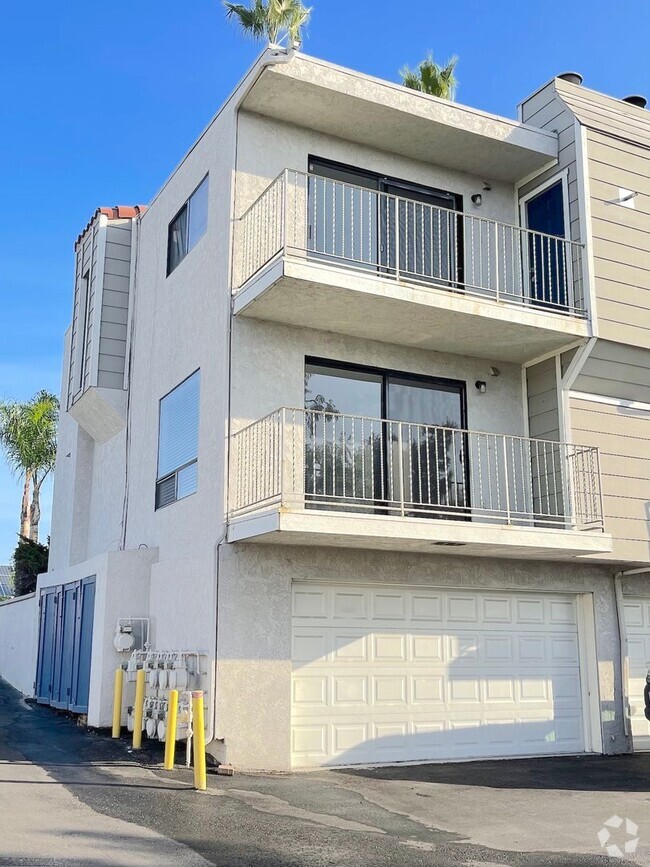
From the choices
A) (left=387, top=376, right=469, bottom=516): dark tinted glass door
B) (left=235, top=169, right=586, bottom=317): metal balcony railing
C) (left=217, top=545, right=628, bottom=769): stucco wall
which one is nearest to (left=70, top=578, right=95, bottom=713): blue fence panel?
(left=217, top=545, right=628, bottom=769): stucco wall

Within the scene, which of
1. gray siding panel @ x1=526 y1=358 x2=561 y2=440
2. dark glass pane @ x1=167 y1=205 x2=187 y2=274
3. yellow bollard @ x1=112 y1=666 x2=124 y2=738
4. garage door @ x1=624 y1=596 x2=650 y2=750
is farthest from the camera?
dark glass pane @ x1=167 y1=205 x2=187 y2=274

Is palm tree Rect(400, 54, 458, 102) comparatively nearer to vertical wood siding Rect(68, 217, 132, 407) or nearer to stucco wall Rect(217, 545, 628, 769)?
vertical wood siding Rect(68, 217, 132, 407)

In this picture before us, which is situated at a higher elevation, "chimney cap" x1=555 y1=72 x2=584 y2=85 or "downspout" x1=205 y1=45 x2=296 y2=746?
"chimney cap" x1=555 y1=72 x2=584 y2=85

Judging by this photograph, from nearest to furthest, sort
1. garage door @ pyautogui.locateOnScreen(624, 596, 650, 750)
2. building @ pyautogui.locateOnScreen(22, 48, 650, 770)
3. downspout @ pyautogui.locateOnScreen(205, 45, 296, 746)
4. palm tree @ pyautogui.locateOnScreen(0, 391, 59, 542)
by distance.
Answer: downspout @ pyautogui.locateOnScreen(205, 45, 296, 746) → building @ pyautogui.locateOnScreen(22, 48, 650, 770) → garage door @ pyautogui.locateOnScreen(624, 596, 650, 750) → palm tree @ pyautogui.locateOnScreen(0, 391, 59, 542)

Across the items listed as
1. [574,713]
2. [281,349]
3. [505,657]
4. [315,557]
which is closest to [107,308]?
[281,349]

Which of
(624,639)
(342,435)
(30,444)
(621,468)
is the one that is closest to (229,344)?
(342,435)

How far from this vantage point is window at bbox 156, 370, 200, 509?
12578 mm

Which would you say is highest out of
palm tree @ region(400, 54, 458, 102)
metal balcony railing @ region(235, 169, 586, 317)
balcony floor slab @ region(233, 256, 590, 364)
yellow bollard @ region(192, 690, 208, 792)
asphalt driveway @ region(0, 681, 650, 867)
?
palm tree @ region(400, 54, 458, 102)

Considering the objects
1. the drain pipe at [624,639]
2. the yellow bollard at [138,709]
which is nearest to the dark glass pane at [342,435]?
the yellow bollard at [138,709]

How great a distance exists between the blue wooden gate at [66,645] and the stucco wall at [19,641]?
3.97 ft

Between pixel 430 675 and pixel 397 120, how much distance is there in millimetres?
7818

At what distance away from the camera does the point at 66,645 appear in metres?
15.1

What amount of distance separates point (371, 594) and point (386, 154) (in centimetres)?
656

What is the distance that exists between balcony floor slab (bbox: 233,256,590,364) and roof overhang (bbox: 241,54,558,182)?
92.1 inches
